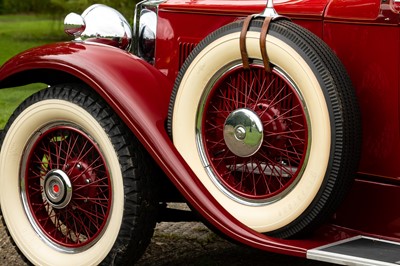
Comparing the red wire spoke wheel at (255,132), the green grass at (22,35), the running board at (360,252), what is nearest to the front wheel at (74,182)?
the red wire spoke wheel at (255,132)

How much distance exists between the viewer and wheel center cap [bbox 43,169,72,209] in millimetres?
4047

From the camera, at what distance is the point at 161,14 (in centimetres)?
448

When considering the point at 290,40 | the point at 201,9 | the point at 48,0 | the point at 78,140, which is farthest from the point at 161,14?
the point at 48,0

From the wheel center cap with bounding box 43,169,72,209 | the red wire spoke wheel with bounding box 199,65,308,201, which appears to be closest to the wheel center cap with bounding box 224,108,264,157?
the red wire spoke wheel with bounding box 199,65,308,201

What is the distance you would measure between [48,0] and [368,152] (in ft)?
44.8

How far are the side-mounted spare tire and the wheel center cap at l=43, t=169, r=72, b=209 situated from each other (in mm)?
539

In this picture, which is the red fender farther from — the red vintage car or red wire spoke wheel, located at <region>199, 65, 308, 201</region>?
red wire spoke wheel, located at <region>199, 65, 308, 201</region>

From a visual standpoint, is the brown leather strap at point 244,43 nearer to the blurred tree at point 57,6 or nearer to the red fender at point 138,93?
the red fender at point 138,93

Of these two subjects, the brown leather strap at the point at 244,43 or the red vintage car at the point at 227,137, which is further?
the brown leather strap at the point at 244,43

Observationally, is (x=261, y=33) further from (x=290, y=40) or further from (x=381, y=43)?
(x=381, y=43)

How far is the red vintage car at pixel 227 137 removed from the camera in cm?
352

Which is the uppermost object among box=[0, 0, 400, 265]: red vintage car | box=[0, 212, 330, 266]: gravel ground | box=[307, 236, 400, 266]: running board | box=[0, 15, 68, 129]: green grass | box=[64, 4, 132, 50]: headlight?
box=[64, 4, 132, 50]: headlight

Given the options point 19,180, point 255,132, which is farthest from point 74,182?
point 255,132

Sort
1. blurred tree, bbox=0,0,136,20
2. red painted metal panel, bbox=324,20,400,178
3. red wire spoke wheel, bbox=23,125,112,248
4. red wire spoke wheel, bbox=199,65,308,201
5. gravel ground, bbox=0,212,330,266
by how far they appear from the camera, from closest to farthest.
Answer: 1. red painted metal panel, bbox=324,20,400,178
2. red wire spoke wheel, bbox=199,65,308,201
3. red wire spoke wheel, bbox=23,125,112,248
4. gravel ground, bbox=0,212,330,266
5. blurred tree, bbox=0,0,136,20
